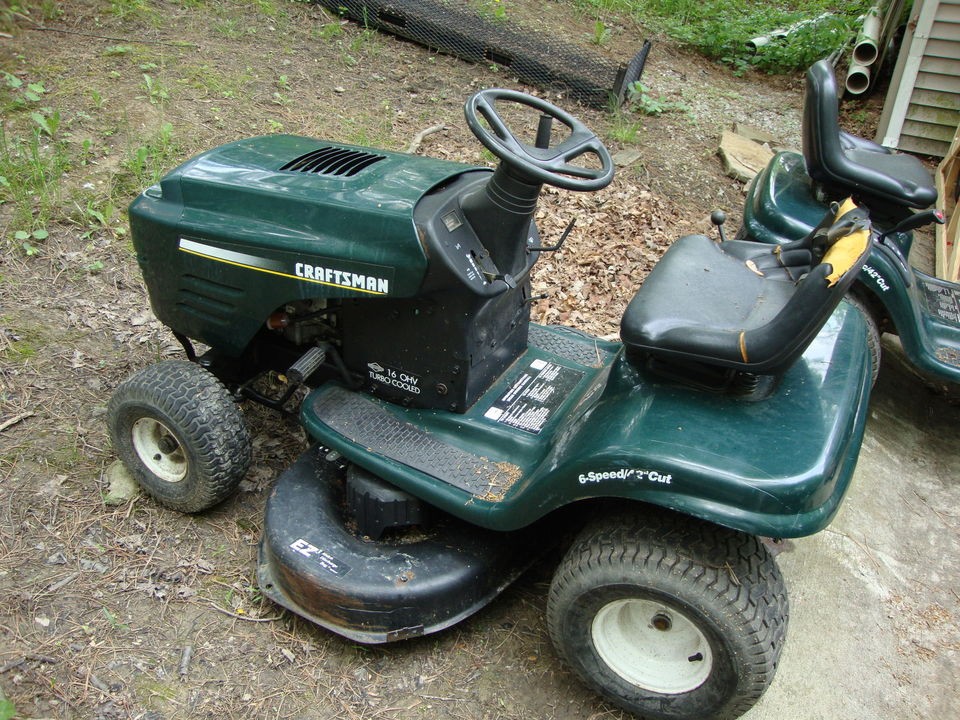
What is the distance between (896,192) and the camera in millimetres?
3502

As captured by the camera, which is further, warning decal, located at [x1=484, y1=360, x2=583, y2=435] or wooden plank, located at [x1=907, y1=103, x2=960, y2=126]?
wooden plank, located at [x1=907, y1=103, x2=960, y2=126]

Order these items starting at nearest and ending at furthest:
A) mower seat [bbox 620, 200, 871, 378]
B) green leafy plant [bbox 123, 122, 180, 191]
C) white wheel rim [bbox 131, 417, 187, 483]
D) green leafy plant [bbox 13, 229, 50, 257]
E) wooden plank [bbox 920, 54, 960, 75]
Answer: mower seat [bbox 620, 200, 871, 378], white wheel rim [bbox 131, 417, 187, 483], green leafy plant [bbox 13, 229, 50, 257], green leafy plant [bbox 123, 122, 180, 191], wooden plank [bbox 920, 54, 960, 75]

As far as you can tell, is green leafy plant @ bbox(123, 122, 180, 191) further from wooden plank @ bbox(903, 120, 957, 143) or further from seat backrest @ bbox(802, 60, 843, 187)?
wooden plank @ bbox(903, 120, 957, 143)

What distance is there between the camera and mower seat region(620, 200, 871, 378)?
1961mm

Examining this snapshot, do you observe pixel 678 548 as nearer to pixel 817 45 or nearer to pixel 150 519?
pixel 150 519

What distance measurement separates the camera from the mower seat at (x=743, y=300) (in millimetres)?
1961

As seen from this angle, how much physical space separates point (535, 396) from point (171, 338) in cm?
187

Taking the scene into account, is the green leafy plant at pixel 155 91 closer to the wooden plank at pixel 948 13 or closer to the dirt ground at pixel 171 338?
the dirt ground at pixel 171 338


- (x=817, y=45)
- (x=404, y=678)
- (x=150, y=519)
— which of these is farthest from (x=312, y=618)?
(x=817, y=45)

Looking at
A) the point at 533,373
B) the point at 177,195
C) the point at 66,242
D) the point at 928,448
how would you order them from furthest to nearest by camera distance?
the point at 66,242, the point at 928,448, the point at 533,373, the point at 177,195

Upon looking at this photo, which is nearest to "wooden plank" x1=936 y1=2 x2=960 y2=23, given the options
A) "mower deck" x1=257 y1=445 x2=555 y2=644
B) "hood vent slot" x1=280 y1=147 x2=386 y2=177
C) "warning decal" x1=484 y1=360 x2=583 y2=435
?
"warning decal" x1=484 y1=360 x2=583 y2=435

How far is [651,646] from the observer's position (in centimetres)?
235

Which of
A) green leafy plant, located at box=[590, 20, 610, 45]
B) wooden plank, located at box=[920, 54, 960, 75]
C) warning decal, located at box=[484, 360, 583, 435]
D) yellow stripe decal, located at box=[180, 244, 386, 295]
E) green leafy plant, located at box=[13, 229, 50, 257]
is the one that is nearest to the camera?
yellow stripe decal, located at box=[180, 244, 386, 295]

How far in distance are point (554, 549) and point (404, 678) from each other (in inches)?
27.1
